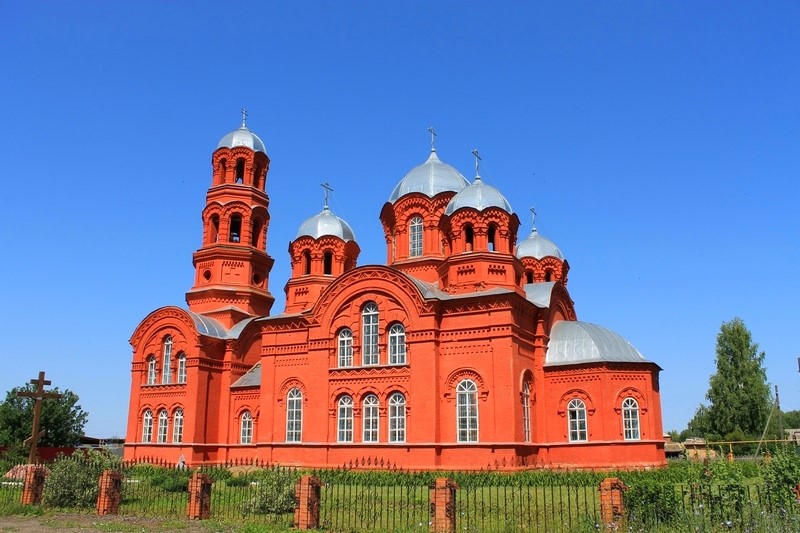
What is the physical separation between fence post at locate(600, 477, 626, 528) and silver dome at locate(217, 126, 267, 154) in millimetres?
23496

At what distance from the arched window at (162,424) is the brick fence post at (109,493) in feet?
43.0

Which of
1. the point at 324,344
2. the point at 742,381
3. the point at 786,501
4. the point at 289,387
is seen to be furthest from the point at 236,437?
the point at 742,381

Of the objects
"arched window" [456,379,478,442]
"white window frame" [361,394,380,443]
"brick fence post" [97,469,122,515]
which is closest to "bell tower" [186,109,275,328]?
"white window frame" [361,394,380,443]

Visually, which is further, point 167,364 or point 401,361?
point 167,364

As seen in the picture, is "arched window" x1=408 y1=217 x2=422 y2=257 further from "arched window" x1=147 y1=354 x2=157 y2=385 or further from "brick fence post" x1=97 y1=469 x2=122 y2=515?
"brick fence post" x1=97 y1=469 x2=122 y2=515

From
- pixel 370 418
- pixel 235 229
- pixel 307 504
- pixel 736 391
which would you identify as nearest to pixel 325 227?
pixel 235 229

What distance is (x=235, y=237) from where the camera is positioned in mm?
29953

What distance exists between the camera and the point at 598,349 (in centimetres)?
2164

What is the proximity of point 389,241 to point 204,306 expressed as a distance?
7999 mm

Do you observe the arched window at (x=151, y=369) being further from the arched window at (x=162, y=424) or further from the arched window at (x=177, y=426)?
the arched window at (x=177, y=426)

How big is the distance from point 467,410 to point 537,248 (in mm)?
13245

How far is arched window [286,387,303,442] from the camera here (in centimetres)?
2341

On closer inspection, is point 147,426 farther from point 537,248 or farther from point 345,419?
point 537,248

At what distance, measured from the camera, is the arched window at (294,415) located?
2341cm
